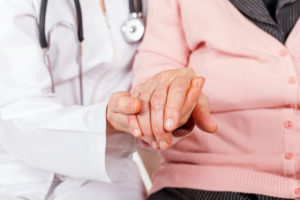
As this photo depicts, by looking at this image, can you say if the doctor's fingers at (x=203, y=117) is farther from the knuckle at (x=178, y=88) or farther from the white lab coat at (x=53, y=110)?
the white lab coat at (x=53, y=110)

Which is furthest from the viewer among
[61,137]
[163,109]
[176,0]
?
[176,0]

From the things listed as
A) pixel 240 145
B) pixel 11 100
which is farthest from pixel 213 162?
pixel 11 100

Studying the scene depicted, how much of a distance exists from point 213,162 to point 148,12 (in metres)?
0.37

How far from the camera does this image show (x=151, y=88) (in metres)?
0.65

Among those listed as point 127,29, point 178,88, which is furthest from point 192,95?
point 127,29

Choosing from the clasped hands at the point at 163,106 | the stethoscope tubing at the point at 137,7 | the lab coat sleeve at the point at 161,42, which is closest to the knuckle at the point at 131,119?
the clasped hands at the point at 163,106

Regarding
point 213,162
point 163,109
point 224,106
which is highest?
point 163,109

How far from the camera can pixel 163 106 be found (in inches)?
24.0

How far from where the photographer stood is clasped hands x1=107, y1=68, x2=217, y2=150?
0.60m

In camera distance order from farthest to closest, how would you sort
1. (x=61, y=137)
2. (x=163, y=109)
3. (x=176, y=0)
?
(x=176, y=0) < (x=61, y=137) < (x=163, y=109)

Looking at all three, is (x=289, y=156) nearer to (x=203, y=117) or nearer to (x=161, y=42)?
(x=203, y=117)

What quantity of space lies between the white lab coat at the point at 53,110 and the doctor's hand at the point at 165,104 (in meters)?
0.13

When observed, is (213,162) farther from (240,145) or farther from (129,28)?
(129,28)

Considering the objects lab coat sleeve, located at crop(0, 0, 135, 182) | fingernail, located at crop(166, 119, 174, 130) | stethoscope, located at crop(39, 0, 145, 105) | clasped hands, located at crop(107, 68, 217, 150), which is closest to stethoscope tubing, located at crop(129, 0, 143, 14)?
stethoscope, located at crop(39, 0, 145, 105)
